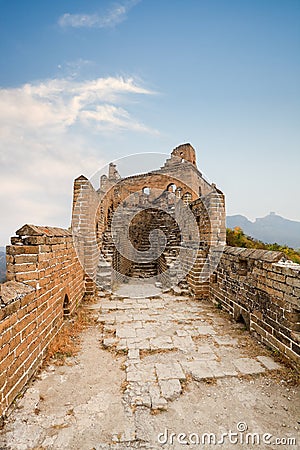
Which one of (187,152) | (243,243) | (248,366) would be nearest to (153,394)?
(248,366)

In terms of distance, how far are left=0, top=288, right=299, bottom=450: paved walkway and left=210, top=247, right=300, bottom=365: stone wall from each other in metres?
0.32

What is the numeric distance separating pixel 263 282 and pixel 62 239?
12.0ft

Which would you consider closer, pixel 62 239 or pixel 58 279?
pixel 58 279

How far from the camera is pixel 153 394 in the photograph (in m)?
2.96

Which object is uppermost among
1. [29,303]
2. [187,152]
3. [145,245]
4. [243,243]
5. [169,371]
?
[187,152]

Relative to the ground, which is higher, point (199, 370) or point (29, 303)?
point (29, 303)

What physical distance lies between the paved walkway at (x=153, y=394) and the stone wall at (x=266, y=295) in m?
0.32

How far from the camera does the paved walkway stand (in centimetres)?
238

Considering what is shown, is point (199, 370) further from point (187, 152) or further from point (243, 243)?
point (187, 152)

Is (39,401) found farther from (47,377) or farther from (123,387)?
(123,387)

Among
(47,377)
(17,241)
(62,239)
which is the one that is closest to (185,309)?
(62,239)

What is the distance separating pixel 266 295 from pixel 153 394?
8.03 feet

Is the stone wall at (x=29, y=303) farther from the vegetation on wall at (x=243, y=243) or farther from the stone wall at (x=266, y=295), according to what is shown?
the vegetation on wall at (x=243, y=243)

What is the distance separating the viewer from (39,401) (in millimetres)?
2807
